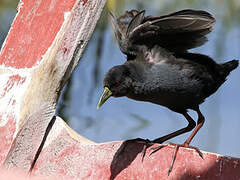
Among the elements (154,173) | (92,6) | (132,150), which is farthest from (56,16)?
(154,173)

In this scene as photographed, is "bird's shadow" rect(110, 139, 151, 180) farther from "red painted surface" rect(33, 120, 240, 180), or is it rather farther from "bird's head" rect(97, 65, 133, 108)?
"bird's head" rect(97, 65, 133, 108)

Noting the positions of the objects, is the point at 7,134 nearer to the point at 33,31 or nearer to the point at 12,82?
the point at 12,82

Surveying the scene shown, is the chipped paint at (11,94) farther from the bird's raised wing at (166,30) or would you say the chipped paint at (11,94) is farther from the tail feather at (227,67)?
the tail feather at (227,67)

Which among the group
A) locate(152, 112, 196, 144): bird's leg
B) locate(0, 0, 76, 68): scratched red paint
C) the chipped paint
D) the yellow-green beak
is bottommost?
locate(152, 112, 196, 144): bird's leg

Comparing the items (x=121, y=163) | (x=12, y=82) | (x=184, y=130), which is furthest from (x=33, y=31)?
(x=184, y=130)

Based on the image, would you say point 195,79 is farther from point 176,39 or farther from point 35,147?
point 35,147

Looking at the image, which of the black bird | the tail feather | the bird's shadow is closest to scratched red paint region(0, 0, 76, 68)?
A: the black bird

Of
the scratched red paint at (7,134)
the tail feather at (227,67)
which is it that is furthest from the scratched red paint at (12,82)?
the tail feather at (227,67)
